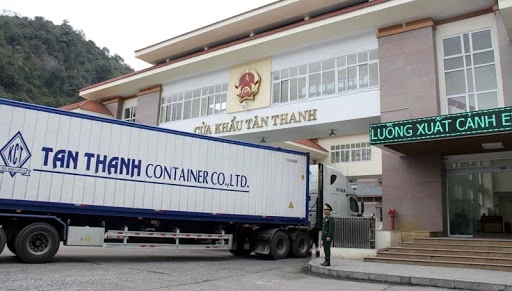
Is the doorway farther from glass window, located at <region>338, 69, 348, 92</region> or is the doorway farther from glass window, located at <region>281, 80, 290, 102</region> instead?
glass window, located at <region>281, 80, 290, 102</region>

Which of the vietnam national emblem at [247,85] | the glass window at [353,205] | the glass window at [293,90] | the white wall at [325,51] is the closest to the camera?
the white wall at [325,51]

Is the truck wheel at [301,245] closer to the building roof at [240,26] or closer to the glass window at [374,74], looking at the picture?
the glass window at [374,74]

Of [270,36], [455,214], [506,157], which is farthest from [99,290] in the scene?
[270,36]

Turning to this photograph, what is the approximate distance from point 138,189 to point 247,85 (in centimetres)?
1000

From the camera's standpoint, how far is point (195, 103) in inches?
886

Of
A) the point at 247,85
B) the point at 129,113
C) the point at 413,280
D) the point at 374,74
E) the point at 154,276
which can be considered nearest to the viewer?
the point at 154,276

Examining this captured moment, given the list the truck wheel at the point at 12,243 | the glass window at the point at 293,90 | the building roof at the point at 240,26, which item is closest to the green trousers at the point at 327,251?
the truck wheel at the point at 12,243

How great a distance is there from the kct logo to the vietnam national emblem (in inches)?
450

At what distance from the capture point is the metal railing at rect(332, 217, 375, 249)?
1362 centimetres

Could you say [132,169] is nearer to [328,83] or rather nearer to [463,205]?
[328,83]

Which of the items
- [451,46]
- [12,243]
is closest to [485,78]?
[451,46]

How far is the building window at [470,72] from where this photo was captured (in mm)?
14547

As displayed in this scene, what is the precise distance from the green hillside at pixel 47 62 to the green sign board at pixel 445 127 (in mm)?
55141

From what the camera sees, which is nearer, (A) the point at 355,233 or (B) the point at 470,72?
(A) the point at 355,233
